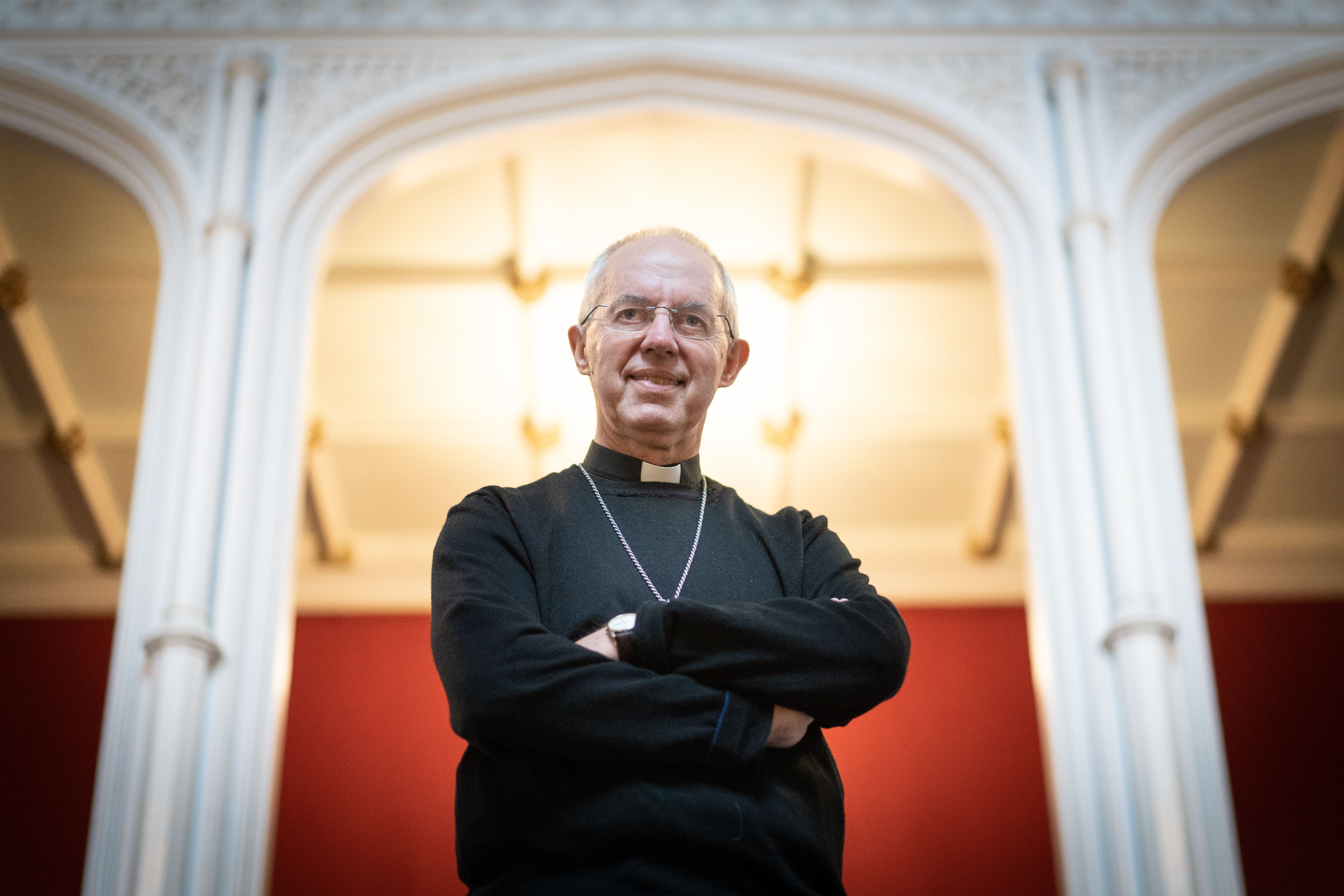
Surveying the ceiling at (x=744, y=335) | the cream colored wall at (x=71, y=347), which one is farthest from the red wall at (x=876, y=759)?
the cream colored wall at (x=71, y=347)

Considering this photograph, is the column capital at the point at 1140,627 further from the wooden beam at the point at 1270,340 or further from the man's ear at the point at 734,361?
the wooden beam at the point at 1270,340

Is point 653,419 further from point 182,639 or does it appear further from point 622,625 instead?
point 182,639

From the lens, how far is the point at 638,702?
143 cm

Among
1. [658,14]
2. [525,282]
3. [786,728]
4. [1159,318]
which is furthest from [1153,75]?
[786,728]

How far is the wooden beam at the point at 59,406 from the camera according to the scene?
520 cm

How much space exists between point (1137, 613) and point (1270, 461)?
140 inches

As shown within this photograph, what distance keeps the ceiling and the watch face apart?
267 cm

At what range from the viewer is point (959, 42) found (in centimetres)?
424

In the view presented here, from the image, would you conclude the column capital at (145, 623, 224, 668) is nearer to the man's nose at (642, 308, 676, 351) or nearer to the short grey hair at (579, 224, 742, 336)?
the short grey hair at (579, 224, 742, 336)

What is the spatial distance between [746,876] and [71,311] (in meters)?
4.72

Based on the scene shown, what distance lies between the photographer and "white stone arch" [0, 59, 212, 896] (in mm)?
3100

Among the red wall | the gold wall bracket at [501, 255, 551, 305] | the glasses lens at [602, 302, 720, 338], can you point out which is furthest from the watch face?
the red wall

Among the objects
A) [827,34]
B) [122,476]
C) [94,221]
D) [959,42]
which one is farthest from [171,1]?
[122,476]

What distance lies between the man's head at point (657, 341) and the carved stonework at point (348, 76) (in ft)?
7.86
